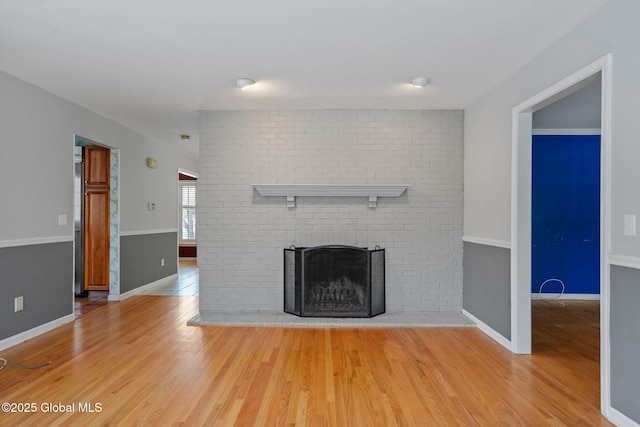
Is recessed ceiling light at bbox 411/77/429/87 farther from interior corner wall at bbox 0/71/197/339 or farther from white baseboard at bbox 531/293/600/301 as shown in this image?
white baseboard at bbox 531/293/600/301

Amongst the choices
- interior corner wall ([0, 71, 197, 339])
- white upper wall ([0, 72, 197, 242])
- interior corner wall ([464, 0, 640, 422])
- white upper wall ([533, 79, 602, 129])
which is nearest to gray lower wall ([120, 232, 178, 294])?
white upper wall ([0, 72, 197, 242])

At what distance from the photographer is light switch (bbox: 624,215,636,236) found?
205 centimetres

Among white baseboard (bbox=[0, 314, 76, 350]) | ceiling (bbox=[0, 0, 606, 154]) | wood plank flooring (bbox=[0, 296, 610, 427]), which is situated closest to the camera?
wood plank flooring (bbox=[0, 296, 610, 427])

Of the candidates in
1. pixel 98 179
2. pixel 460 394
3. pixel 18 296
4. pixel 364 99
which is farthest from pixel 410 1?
pixel 98 179

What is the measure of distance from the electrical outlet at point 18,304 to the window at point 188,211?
672 centimetres

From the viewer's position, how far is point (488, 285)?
3.88m

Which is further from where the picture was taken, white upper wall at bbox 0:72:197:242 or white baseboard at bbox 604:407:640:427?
white upper wall at bbox 0:72:197:242

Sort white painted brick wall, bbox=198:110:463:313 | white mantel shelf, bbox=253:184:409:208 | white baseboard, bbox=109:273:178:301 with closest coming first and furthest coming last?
white mantel shelf, bbox=253:184:409:208, white painted brick wall, bbox=198:110:463:313, white baseboard, bbox=109:273:178:301

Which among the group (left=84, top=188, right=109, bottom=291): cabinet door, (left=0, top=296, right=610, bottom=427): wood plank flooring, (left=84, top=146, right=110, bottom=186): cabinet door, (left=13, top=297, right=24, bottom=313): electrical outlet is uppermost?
(left=84, top=146, right=110, bottom=186): cabinet door

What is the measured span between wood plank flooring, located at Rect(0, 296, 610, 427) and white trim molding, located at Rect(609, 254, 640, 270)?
2.89 feet

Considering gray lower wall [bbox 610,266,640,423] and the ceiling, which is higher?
the ceiling

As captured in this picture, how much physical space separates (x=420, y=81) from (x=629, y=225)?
2.06 metres

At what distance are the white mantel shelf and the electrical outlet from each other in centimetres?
239

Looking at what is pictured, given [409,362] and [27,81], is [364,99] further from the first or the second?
[27,81]
